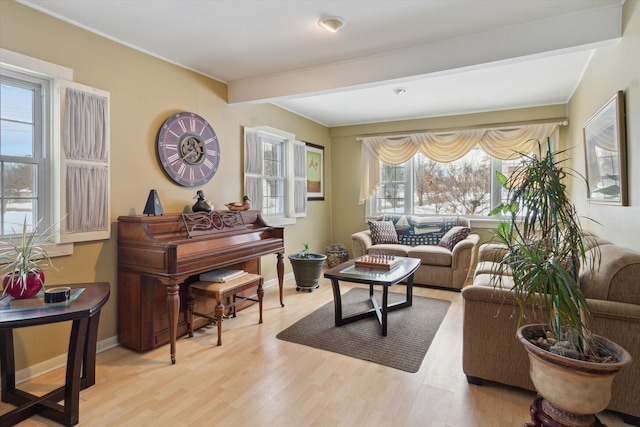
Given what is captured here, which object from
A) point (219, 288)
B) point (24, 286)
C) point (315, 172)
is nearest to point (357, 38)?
point (219, 288)

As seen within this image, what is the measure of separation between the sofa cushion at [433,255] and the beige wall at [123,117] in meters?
2.51

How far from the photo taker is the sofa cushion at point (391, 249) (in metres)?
4.70

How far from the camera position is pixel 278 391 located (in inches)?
84.4

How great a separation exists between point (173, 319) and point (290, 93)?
2381 millimetres

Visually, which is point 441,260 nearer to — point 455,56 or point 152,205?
point 455,56

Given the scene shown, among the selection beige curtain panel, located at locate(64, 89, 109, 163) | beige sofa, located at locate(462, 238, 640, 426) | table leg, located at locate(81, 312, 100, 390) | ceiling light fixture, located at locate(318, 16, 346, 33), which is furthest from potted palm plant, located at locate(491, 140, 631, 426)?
beige curtain panel, located at locate(64, 89, 109, 163)

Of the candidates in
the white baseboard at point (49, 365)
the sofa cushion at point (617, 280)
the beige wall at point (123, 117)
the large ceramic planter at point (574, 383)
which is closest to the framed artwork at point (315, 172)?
the beige wall at point (123, 117)

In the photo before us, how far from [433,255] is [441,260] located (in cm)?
12

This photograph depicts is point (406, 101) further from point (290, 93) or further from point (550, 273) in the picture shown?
point (550, 273)

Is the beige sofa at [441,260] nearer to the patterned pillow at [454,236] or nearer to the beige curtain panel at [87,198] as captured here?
the patterned pillow at [454,236]

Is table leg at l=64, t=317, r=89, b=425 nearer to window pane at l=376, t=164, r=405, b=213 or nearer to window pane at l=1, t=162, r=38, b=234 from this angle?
window pane at l=1, t=162, r=38, b=234

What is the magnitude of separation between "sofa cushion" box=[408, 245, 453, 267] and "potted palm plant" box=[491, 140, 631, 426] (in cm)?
257

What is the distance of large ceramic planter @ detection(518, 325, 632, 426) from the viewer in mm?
1476

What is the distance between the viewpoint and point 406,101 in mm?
4566
